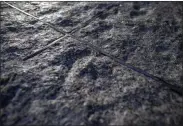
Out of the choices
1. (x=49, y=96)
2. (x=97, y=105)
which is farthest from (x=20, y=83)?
(x=97, y=105)

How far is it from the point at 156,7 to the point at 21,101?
6.11 feet

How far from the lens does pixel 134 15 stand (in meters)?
2.35

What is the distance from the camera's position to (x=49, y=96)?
1.42 m

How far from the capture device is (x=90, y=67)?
65.9 inches

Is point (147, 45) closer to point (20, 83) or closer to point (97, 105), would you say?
point (97, 105)

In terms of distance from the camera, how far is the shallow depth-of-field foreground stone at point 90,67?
4.40 ft

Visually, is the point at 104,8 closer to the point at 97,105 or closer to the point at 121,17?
the point at 121,17

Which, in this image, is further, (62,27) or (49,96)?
(62,27)

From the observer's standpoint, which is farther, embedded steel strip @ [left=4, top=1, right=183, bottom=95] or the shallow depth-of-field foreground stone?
embedded steel strip @ [left=4, top=1, right=183, bottom=95]

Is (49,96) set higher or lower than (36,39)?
lower

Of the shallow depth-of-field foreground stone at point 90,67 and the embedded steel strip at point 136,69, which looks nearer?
the shallow depth-of-field foreground stone at point 90,67

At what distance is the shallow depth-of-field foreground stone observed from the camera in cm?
134

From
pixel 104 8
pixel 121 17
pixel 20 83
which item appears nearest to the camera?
pixel 20 83

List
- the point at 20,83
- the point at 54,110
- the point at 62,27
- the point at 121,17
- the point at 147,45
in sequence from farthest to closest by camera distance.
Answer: the point at 121,17, the point at 62,27, the point at 147,45, the point at 20,83, the point at 54,110
